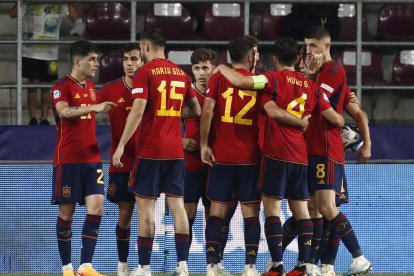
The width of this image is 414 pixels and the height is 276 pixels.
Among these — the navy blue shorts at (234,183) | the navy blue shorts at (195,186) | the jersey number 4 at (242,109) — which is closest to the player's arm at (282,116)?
the jersey number 4 at (242,109)

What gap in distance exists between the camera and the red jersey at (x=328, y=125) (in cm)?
1078

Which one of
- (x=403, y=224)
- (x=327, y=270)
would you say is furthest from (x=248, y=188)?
(x=403, y=224)

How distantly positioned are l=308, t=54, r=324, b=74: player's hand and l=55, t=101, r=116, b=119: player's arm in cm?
190

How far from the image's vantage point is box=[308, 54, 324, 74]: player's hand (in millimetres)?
10930

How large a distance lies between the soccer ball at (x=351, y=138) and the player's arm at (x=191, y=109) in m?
1.51

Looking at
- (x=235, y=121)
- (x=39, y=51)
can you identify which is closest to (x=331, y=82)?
(x=235, y=121)

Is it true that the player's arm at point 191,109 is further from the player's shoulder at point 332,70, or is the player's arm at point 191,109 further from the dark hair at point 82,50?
the player's shoulder at point 332,70

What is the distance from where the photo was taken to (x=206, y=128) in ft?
34.4

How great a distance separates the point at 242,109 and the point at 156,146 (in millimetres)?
820

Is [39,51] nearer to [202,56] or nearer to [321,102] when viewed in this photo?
[202,56]

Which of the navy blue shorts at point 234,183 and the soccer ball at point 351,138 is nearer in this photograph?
the navy blue shorts at point 234,183

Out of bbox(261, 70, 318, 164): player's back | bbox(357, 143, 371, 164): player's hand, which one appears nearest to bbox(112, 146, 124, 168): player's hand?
bbox(261, 70, 318, 164): player's back

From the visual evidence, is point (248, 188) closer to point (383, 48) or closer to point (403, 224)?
point (403, 224)

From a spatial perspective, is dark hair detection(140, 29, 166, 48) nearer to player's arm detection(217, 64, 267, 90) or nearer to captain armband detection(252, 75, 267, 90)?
player's arm detection(217, 64, 267, 90)
